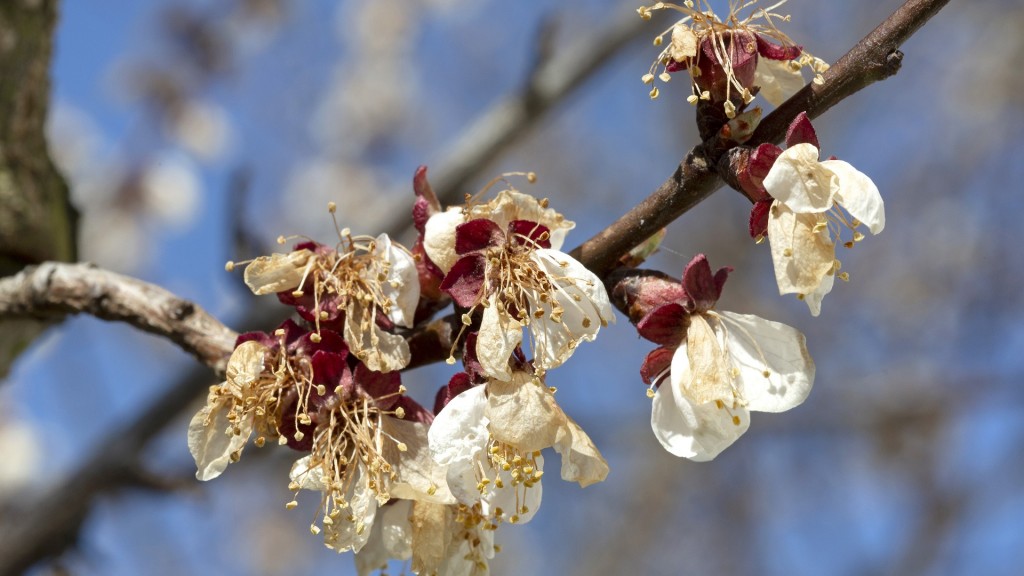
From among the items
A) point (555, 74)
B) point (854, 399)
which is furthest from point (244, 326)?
point (854, 399)

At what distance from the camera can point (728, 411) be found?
117cm

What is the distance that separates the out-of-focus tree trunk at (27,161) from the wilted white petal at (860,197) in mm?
1542

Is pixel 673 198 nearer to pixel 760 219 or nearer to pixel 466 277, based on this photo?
pixel 760 219

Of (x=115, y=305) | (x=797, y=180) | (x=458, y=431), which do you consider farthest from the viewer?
(x=115, y=305)

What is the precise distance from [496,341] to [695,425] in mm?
279

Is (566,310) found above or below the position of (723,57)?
below

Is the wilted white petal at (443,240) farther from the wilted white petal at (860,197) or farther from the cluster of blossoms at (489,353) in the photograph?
the wilted white petal at (860,197)

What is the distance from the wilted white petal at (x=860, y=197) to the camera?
1047 mm

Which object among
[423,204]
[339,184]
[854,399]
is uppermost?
[423,204]

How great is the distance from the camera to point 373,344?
1197 mm

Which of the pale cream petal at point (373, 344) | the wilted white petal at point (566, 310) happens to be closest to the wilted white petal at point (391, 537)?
the pale cream petal at point (373, 344)

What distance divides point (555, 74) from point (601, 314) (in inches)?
73.0

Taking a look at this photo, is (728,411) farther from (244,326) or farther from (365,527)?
(244,326)

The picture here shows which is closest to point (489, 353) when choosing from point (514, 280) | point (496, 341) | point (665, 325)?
point (496, 341)
